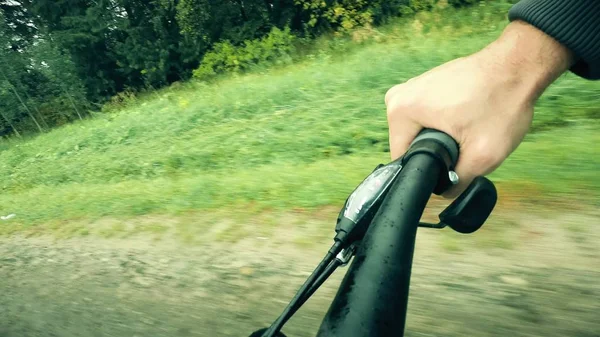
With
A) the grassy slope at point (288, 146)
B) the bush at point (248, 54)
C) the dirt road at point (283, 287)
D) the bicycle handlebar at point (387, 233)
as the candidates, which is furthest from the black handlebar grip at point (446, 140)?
the bush at point (248, 54)

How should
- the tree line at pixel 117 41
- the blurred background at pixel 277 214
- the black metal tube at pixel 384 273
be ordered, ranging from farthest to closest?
the tree line at pixel 117 41
the blurred background at pixel 277 214
the black metal tube at pixel 384 273

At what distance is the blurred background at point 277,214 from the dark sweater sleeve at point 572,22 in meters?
1.17

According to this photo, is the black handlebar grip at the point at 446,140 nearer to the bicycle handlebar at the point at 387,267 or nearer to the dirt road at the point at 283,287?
the bicycle handlebar at the point at 387,267

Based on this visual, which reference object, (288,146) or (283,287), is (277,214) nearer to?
(283,287)

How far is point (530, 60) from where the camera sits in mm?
1018

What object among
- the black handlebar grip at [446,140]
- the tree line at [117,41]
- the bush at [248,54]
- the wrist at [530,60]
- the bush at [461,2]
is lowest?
the bush at [461,2]

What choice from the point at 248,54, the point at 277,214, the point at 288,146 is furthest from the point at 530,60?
the point at 248,54

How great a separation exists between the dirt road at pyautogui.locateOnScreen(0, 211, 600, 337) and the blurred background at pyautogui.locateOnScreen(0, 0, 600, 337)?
1cm

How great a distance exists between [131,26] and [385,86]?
18723 mm

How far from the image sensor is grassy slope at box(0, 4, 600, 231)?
3744mm

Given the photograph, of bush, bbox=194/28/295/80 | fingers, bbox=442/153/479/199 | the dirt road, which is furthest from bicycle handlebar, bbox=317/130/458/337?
bush, bbox=194/28/295/80

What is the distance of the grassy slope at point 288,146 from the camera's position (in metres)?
3.74

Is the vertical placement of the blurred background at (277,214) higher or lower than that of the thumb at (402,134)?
lower

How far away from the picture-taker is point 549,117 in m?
4.16
